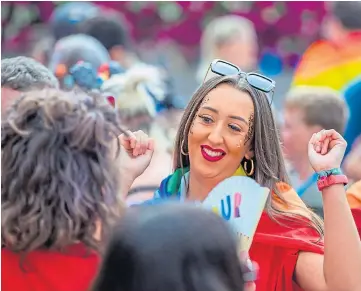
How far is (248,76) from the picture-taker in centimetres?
364

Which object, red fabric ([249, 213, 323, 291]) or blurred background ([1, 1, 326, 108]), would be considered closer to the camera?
red fabric ([249, 213, 323, 291])

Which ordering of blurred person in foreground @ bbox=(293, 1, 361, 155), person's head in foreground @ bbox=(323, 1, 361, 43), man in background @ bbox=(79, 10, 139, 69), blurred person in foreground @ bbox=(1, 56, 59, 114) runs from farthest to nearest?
man in background @ bbox=(79, 10, 139, 69), person's head in foreground @ bbox=(323, 1, 361, 43), blurred person in foreground @ bbox=(293, 1, 361, 155), blurred person in foreground @ bbox=(1, 56, 59, 114)

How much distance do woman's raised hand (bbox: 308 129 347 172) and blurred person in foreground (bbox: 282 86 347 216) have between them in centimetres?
194

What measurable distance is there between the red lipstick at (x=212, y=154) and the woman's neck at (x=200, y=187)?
0.21 ft

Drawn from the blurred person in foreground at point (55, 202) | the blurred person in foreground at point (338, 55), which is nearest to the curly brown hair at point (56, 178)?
the blurred person in foreground at point (55, 202)

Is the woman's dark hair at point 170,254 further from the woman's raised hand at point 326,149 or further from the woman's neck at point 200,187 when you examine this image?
the woman's neck at point 200,187

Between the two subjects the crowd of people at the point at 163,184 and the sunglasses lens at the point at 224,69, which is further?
the sunglasses lens at the point at 224,69

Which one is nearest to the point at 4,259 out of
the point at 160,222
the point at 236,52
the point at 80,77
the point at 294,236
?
the point at 160,222


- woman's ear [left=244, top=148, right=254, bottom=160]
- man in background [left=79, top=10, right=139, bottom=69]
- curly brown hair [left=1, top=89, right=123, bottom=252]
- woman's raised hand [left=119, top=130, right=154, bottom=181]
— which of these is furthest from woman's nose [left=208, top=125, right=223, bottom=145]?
man in background [left=79, top=10, right=139, bottom=69]

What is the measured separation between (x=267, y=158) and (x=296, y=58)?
27.1 ft

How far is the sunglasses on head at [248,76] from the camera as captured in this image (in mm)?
3625

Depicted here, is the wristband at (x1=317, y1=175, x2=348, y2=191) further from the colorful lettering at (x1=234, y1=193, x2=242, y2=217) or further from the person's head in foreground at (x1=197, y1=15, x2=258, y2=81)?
the person's head in foreground at (x1=197, y1=15, x2=258, y2=81)

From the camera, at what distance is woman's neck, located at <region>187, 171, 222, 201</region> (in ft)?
11.8

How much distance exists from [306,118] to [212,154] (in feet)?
6.78
